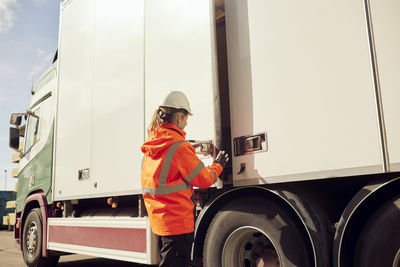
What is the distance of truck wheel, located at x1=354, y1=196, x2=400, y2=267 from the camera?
217cm

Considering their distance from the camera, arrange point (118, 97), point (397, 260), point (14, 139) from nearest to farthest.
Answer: point (397, 260) → point (118, 97) → point (14, 139)

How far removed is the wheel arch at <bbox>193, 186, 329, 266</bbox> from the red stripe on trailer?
800mm

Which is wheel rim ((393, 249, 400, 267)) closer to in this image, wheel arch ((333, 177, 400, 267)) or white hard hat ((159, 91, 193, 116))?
wheel arch ((333, 177, 400, 267))

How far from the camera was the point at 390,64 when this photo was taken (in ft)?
7.24

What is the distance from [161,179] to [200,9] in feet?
4.86

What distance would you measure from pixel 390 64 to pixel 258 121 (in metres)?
0.99

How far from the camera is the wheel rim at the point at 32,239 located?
244 inches

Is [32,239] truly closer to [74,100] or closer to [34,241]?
[34,241]

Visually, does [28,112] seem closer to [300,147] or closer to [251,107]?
[251,107]

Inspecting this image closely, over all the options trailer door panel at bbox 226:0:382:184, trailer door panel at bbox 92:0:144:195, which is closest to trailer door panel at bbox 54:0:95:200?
trailer door panel at bbox 92:0:144:195

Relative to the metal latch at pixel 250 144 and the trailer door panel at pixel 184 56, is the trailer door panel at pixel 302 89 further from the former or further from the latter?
the trailer door panel at pixel 184 56

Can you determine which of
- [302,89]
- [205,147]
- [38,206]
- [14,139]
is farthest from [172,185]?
[14,139]

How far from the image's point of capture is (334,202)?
2711mm

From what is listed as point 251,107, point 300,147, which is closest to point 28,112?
point 251,107
